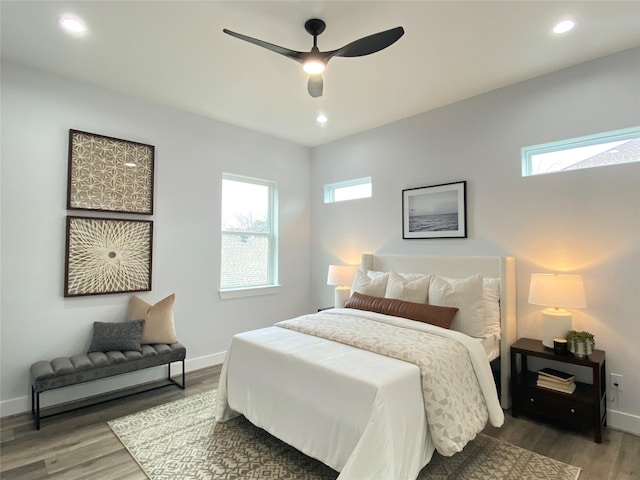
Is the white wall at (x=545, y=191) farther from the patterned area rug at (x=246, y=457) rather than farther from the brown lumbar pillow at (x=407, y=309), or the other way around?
the patterned area rug at (x=246, y=457)

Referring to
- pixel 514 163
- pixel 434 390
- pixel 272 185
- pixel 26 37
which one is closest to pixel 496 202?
pixel 514 163

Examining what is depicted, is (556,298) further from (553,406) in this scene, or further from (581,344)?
(553,406)

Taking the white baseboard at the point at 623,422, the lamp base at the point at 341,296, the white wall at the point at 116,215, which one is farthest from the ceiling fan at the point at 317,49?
the white baseboard at the point at 623,422

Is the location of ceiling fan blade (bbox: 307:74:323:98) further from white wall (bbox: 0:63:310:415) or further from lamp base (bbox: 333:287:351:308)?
lamp base (bbox: 333:287:351:308)

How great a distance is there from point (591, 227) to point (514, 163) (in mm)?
855

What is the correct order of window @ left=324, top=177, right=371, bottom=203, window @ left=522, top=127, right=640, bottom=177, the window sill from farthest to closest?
window @ left=324, top=177, right=371, bottom=203 → the window sill → window @ left=522, top=127, right=640, bottom=177

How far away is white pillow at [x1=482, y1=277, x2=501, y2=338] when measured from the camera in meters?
2.93

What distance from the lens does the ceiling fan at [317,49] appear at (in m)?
2.01

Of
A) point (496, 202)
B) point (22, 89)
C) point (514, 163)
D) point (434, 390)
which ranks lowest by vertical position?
point (434, 390)

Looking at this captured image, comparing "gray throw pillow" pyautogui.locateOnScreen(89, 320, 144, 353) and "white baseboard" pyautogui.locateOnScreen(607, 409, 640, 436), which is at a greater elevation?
"gray throw pillow" pyautogui.locateOnScreen(89, 320, 144, 353)

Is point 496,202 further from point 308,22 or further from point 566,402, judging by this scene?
point 308,22

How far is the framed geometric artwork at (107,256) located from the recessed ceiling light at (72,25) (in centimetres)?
154

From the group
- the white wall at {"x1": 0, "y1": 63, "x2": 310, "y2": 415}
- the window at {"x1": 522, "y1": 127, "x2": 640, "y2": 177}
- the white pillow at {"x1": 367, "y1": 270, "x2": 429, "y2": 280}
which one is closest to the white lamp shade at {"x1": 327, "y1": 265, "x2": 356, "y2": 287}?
the white pillow at {"x1": 367, "y1": 270, "x2": 429, "y2": 280}

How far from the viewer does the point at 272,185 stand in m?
4.92
